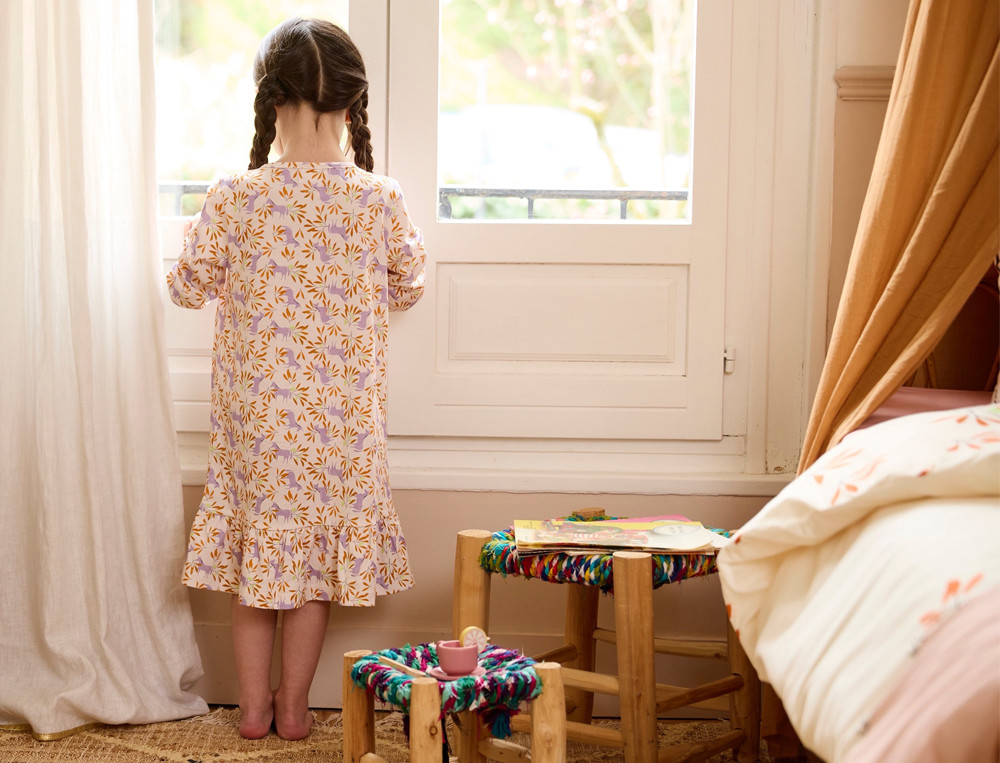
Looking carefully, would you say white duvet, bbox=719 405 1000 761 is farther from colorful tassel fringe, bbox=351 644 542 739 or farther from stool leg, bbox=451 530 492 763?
stool leg, bbox=451 530 492 763

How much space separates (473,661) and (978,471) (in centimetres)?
67

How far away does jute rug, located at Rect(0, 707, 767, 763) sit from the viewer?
5.84 ft

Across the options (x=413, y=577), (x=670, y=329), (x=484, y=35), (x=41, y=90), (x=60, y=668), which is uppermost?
(x=484, y=35)

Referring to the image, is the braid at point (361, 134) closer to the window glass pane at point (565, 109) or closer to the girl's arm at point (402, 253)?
the girl's arm at point (402, 253)

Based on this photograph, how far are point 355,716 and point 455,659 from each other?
0.18 meters

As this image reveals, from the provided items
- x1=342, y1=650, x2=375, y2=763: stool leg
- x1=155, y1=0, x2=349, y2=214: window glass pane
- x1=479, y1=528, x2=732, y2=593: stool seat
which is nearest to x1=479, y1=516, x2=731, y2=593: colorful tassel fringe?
x1=479, y1=528, x2=732, y2=593: stool seat

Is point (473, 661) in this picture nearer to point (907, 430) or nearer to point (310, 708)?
point (907, 430)

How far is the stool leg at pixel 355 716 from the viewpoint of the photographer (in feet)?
4.46

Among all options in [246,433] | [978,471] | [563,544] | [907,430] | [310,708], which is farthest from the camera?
[310,708]

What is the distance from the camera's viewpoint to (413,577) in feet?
6.84

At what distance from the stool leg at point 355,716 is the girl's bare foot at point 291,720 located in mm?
559

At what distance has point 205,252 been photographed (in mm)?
1868

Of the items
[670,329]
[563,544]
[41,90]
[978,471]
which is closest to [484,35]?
[670,329]

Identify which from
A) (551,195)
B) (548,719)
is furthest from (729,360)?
(548,719)
